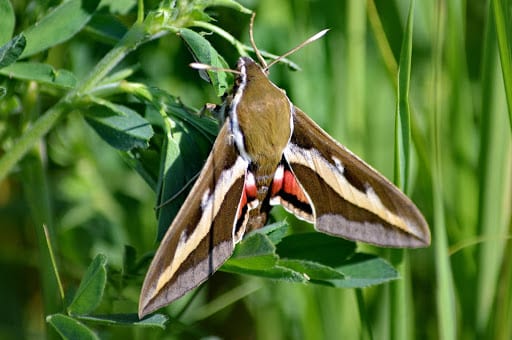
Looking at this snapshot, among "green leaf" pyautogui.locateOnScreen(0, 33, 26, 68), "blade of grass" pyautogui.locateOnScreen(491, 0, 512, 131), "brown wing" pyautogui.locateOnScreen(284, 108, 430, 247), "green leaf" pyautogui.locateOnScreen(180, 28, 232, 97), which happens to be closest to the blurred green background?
"blade of grass" pyautogui.locateOnScreen(491, 0, 512, 131)

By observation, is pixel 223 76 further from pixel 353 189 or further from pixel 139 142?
pixel 353 189

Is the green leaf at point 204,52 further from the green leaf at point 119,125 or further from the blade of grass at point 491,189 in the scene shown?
the blade of grass at point 491,189

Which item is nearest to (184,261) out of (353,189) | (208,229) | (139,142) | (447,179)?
(208,229)

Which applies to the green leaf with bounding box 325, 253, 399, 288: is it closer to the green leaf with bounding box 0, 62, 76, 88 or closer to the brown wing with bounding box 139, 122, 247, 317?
the brown wing with bounding box 139, 122, 247, 317

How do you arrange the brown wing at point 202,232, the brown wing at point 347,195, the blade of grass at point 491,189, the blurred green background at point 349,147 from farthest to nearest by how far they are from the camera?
the blade of grass at point 491,189 < the blurred green background at point 349,147 < the brown wing at point 347,195 < the brown wing at point 202,232

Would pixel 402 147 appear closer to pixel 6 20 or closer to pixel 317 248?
pixel 317 248

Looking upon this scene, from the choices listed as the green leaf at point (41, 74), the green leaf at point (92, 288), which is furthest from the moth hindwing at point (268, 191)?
the green leaf at point (41, 74)

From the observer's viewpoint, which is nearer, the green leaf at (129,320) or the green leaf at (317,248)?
the green leaf at (129,320)
